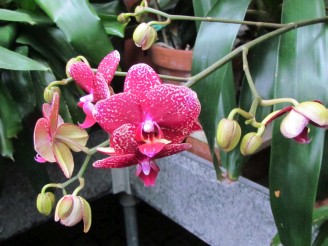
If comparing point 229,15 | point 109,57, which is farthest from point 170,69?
point 109,57

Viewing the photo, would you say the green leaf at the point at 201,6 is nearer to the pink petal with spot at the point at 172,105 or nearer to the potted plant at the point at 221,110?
the potted plant at the point at 221,110

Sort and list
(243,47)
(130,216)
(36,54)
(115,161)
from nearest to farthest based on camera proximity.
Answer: (115,161)
(243,47)
(36,54)
(130,216)

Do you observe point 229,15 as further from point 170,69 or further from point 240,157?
point 170,69

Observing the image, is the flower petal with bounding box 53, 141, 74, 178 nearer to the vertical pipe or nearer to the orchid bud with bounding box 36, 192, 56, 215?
the orchid bud with bounding box 36, 192, 56, 215

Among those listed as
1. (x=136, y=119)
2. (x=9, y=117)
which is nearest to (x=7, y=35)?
(x=9, y=117)

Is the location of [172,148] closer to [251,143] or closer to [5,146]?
[251,143]

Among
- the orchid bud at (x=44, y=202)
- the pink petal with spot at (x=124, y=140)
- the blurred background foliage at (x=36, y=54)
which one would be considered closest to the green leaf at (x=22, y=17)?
the blurred background foliage at (x=36, y=54)
